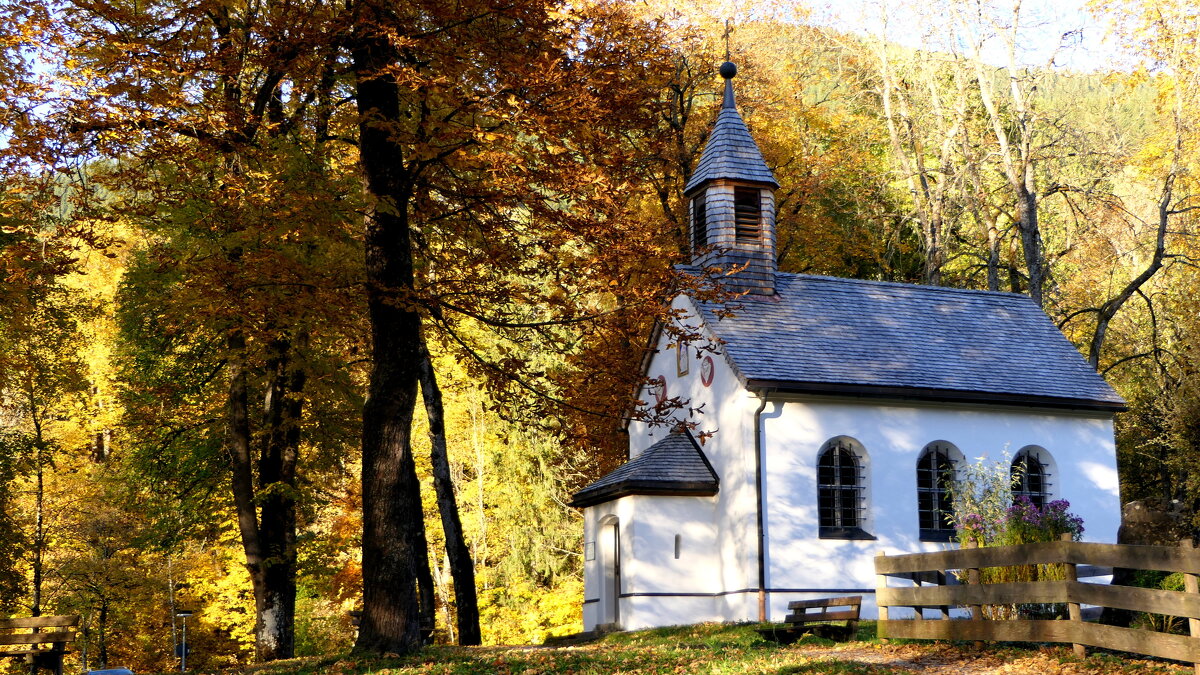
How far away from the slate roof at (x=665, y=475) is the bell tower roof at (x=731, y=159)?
5.38m

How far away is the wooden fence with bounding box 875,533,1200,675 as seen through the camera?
8547 mm

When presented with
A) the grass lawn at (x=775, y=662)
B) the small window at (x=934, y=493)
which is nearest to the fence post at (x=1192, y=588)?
the grass lawn at (x=775, y=662)

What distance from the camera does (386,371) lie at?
41.0 ft

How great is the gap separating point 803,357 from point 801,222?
944 centimetres

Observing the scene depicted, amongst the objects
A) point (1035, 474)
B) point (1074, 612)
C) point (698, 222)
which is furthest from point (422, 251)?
point (1035, 474)

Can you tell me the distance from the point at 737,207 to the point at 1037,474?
26.0 feet

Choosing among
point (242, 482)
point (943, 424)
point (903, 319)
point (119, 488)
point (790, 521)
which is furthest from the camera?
point (119, 488)

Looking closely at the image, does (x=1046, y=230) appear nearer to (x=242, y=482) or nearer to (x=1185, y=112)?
(x=1185, y=112)

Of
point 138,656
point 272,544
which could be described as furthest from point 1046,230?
point 138,656

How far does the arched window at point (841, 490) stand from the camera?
20062 millimetres

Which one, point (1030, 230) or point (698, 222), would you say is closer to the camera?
point (698, 222)

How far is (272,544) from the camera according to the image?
19406mm

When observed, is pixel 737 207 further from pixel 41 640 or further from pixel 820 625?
pixel 41 640

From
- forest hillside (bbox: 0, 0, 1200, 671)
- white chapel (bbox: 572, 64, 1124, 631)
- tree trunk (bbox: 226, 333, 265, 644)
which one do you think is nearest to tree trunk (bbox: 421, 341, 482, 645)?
forest hillside (bbox: 0, 0, 1200, 671)
